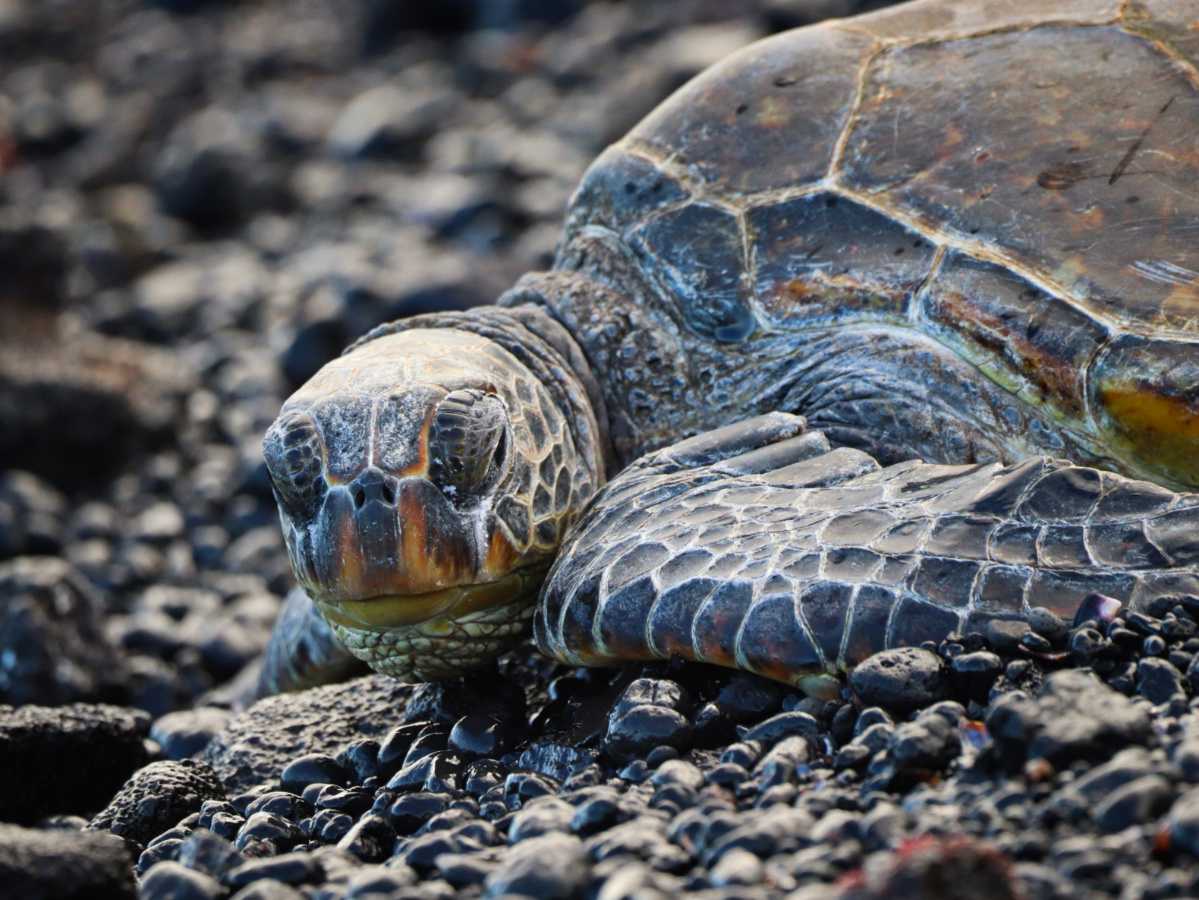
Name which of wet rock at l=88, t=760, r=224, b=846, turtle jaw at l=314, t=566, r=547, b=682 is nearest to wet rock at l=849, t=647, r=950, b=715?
turtle jaw at l=314, t=566, r=547, b=682

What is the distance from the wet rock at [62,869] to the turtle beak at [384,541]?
2.63 feet

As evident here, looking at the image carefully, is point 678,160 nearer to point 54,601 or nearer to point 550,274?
point 550,274

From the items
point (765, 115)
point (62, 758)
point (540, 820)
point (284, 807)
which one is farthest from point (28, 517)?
point (540, 820)

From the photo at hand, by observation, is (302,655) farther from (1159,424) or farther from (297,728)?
(1159,424)

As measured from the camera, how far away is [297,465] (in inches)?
108

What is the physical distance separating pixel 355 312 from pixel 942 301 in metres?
4.45

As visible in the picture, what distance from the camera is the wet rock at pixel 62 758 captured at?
10.1ft

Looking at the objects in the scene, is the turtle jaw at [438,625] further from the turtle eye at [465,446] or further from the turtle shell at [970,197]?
the turtle shell at [970,197]

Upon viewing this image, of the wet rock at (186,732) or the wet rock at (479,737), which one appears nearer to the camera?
the wet rock at (479,737)

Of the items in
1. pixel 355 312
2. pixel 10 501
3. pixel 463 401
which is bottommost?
pixel 10 501

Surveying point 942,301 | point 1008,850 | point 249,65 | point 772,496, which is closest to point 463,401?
point 772,496

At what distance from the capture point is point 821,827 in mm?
1796

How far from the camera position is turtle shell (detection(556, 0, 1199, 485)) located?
291 centimetres

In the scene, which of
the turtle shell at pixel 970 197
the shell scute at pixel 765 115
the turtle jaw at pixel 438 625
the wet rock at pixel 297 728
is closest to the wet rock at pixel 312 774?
the wet rock at pixel 297 728
